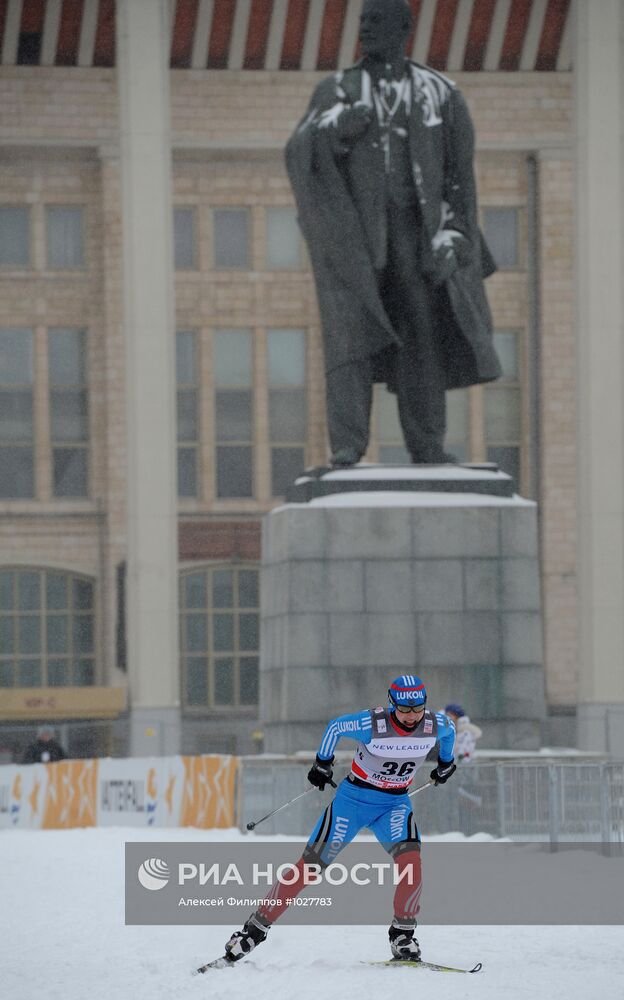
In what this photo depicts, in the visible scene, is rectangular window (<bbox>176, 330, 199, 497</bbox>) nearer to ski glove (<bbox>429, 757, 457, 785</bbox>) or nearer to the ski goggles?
ski glove (<bbox>429, 757, 457, 785</bbox>)

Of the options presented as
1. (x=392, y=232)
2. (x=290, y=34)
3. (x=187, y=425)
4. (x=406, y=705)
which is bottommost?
(x=406, y=705)

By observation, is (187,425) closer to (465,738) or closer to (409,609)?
(409,609)

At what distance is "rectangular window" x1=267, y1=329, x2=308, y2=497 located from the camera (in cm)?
4500

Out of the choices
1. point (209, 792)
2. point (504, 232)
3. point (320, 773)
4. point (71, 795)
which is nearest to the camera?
point (320, 773)

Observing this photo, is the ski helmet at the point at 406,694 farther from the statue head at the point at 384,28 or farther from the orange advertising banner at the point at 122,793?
the orange advertising banner at the point at 122,793

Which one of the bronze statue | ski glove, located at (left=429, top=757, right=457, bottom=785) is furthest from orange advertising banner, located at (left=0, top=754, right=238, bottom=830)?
ski glove, located at (left=429, top=757, right=457, bottom=785)

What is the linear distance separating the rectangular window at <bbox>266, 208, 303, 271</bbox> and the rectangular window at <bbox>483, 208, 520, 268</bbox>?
4.57 metres

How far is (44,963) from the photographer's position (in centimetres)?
1046

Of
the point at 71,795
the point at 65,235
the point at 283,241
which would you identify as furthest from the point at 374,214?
the point at 65,235

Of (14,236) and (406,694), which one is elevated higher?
(14,236)

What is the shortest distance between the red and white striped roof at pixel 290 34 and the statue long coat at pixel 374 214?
26754mm

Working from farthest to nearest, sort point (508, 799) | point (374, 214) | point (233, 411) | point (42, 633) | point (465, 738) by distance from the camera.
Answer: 1. point (233, 411)
2. point (42, 633)
3. point (374, 214)
4. point (465, 738)
5. point (508, 799)

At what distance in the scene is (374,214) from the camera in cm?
1808

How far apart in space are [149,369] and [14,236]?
6832 millimetres
